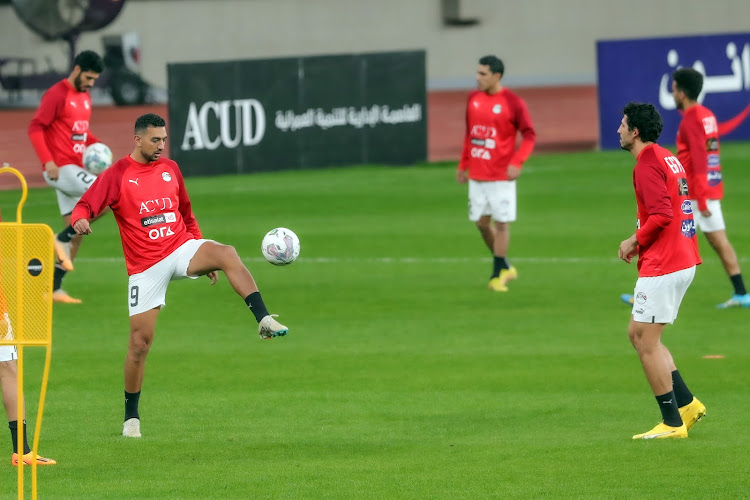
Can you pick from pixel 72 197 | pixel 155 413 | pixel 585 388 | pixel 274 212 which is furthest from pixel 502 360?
pixel 274 212

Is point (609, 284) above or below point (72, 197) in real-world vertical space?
below

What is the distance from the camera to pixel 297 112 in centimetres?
2711

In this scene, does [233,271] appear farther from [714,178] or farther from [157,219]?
[714,178]

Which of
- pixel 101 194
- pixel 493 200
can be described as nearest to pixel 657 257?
pixel 101 194

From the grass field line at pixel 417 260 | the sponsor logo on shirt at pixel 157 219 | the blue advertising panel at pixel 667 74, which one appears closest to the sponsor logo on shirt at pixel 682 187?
the sponsor logo on shirt at pixel 157 219

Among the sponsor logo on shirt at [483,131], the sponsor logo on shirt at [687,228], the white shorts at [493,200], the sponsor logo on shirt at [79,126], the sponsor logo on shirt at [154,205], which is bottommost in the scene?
the white shorts at [493,200]

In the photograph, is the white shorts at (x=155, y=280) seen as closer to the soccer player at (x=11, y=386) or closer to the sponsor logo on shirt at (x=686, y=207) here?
the soccer player at (x=11, y=386)

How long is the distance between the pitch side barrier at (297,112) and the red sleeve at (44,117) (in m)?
10.4

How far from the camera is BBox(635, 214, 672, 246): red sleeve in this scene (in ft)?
29.7

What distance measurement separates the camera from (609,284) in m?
16.1

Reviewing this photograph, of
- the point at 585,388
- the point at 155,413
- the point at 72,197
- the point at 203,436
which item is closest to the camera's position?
the point at 203,436

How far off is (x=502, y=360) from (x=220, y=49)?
36.4 meters

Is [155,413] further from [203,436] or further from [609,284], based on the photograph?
[609,284]

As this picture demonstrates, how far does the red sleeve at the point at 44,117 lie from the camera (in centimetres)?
1500
